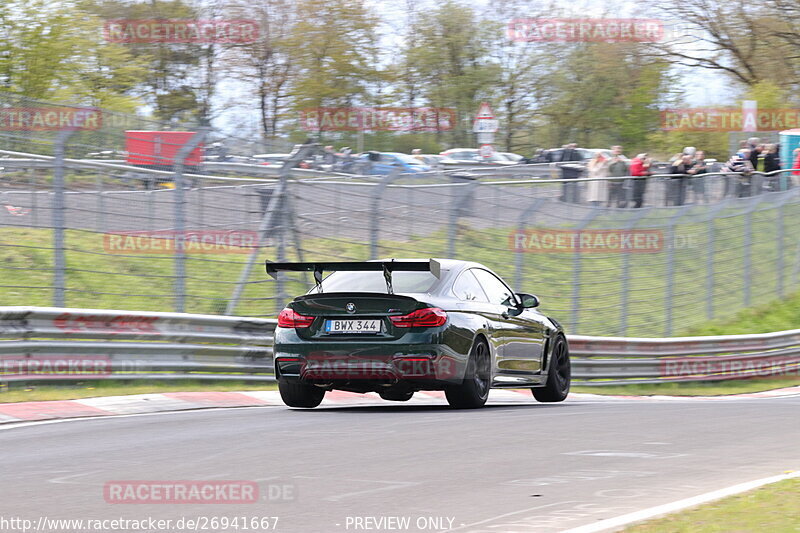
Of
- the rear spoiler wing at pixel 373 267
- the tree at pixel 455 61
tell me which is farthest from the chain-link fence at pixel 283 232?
the tree at pixel 455 61

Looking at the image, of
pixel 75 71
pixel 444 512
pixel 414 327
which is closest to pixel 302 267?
pixel 414 327

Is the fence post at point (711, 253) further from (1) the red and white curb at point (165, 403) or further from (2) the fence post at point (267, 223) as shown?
(2) the fence post at point (267, 223)

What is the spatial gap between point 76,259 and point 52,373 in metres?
1.64

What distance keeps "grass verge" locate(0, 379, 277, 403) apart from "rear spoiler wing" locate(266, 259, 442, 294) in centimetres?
201

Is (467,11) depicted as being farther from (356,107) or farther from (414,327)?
(414,327)

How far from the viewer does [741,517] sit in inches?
229

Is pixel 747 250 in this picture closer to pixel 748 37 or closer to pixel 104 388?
pixel 104 388

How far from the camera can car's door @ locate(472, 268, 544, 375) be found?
39.1ft

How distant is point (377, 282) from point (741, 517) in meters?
5.47

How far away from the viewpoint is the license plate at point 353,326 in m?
A: 10.6

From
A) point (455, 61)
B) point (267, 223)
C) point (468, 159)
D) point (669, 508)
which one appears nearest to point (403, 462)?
point (669, 508)

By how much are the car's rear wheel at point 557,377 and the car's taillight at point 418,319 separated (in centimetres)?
300

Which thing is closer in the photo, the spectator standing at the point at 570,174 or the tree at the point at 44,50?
the spectator standing at the point at 570,174

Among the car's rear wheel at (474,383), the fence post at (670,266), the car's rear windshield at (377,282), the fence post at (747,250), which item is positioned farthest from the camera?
the fence post at (747,250)
